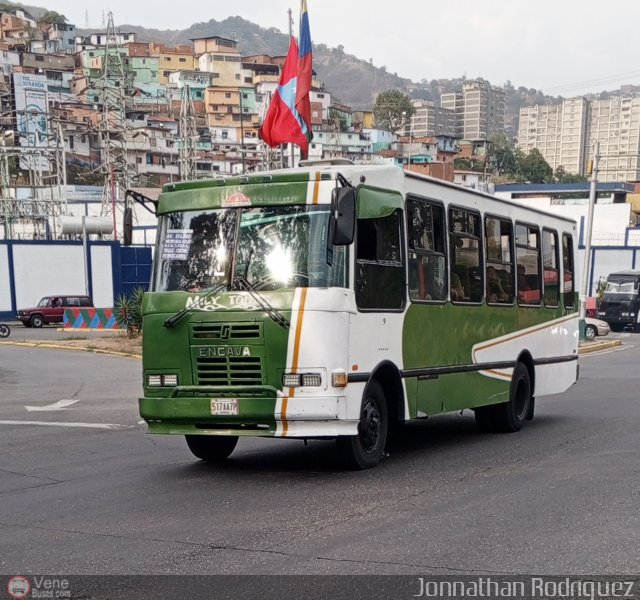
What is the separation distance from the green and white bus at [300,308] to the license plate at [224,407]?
0.04ft

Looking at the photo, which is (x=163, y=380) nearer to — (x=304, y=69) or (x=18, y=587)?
(x=18, y=587)

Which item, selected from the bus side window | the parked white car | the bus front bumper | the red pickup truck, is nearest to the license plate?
the bus front bumper

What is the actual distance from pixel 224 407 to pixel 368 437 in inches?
61.6

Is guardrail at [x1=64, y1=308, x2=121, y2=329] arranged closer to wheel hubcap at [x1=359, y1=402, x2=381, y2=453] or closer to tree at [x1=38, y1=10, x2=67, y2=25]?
wheel hubcap at [x1=359, y1=402, x2=381, y2=453]

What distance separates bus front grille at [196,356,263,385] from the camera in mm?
8914

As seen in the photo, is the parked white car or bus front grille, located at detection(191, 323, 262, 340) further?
the parked white car

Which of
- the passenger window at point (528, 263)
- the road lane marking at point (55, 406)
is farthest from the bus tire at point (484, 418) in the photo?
the road lane marking at point (55, 406)

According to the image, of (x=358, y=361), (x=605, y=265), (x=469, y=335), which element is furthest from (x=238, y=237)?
(x=605, y=265)

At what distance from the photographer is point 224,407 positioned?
29.5ft

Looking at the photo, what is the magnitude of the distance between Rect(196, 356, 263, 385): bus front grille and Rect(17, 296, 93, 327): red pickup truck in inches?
1435

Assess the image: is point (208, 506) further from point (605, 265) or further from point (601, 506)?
point (605, 265)

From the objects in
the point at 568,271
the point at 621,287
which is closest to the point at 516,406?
the point at 568,271

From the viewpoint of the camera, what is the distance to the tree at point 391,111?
549 feet

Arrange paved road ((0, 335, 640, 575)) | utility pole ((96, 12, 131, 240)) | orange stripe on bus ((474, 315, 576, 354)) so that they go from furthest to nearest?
utility pole ((96, 12, 131, 240)) → orange stripe on bus ((474, 315, 576, 354)) → paved road ((0, 335, 640, 575))
